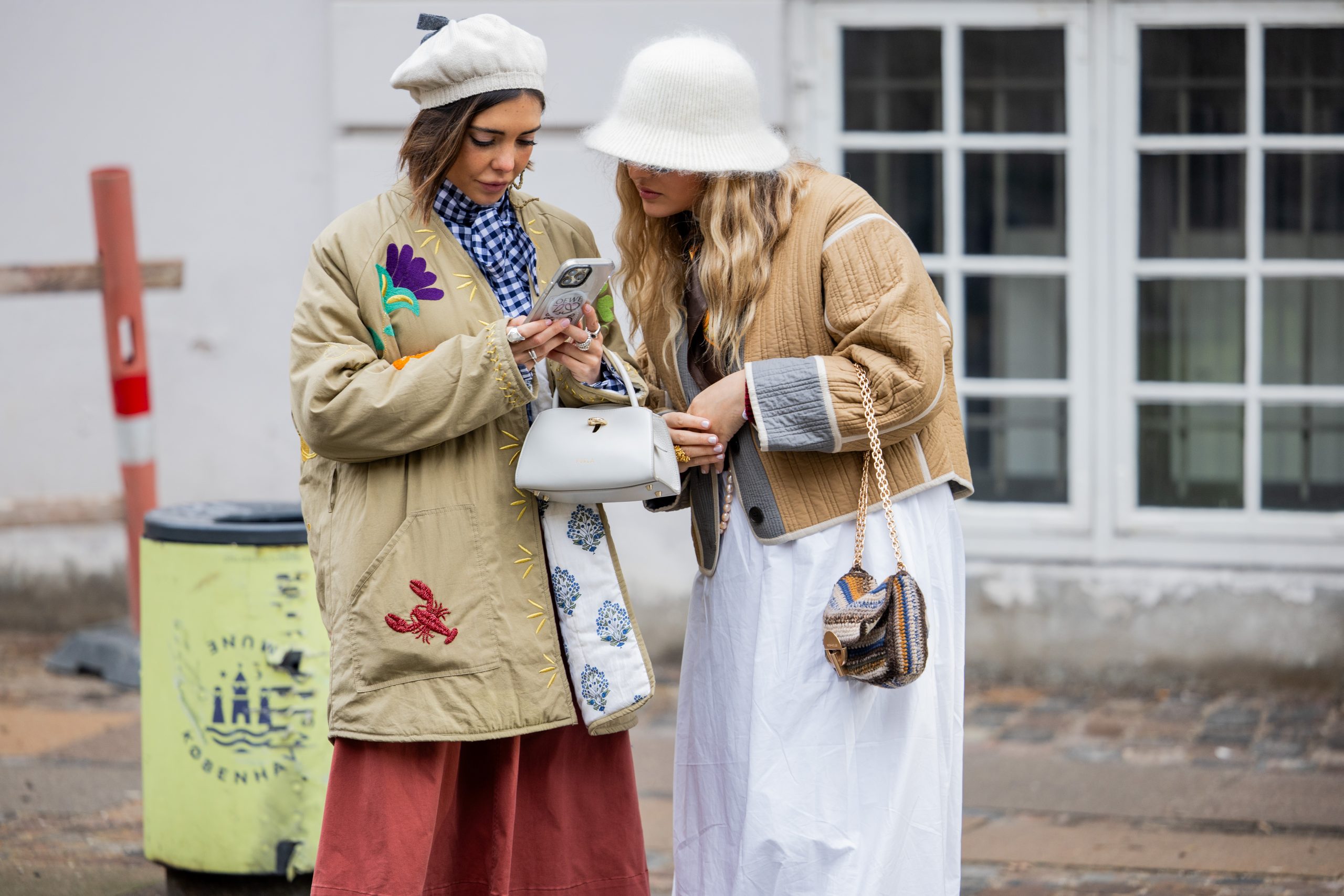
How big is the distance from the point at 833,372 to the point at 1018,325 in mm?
3313

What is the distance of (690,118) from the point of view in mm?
2521

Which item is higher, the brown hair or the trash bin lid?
the brown hair

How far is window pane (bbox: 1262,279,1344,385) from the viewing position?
5.38m

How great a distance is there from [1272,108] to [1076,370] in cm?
116

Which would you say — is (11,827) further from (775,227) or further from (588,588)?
(775,227)

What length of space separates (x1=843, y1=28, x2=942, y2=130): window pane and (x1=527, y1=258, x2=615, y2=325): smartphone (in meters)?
3.33

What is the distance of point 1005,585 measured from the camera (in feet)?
17.8

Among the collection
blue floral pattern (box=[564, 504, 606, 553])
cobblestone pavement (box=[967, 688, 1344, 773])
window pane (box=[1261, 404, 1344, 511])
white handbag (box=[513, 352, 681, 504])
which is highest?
white handbag (box=[513, 352, 681, 504])

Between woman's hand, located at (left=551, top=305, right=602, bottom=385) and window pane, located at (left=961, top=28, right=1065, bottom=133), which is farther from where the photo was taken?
window pane, located at (left=961, top=28, right=1065, bottom=133)

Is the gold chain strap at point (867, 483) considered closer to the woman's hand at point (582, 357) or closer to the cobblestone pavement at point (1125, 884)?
the woman's hand at point (582, 357)

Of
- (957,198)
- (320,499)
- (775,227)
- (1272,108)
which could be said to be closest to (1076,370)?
(957,198)

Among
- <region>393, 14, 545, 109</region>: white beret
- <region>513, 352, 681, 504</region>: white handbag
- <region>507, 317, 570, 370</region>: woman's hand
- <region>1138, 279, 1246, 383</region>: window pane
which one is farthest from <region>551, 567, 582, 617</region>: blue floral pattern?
<region>1138, 279, 1246, 383</region>: window pane

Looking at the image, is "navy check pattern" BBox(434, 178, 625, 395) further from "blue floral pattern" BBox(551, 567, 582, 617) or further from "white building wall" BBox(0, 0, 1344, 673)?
"white building wall" BBox(0, 0, 1344, 673)

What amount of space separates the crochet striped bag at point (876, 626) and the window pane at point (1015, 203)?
3.24 metres
